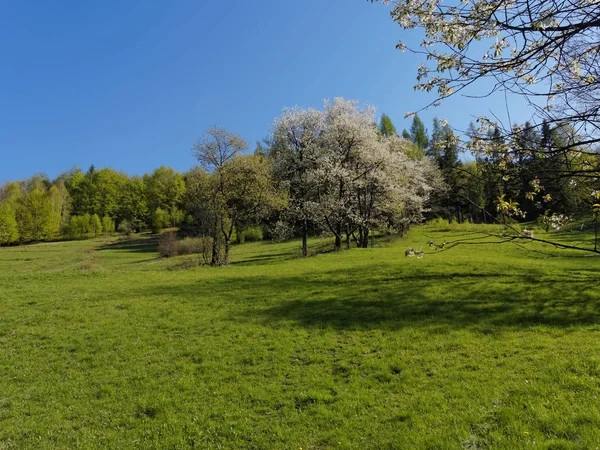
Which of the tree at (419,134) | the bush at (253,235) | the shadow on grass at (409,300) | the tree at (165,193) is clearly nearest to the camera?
the shadow on grass at (409,300)

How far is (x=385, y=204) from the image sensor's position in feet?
93.6

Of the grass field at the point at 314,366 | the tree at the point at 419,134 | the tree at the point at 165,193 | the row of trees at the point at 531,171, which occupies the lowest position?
the grass field at the point at 314,366

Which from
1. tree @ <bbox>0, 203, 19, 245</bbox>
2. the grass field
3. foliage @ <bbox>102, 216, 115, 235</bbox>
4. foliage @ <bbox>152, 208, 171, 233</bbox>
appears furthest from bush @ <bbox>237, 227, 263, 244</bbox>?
foliage @ <bbox>102, 216, 115, 235</bbox>

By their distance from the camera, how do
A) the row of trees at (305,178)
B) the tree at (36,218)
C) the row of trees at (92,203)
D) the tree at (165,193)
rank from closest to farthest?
1. the row of trees at (305,178)
2. the tree at (36,218)
3. the row of trees at (92,203)
4. the tree at (165,193)

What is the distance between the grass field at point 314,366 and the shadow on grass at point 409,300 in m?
0.08

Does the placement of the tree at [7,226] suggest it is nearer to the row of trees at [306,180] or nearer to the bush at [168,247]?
the bush at [168,247]

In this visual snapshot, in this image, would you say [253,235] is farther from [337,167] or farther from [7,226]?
[7,226]

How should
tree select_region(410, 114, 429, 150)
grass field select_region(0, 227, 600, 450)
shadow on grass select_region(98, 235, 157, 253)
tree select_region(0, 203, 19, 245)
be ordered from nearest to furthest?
Answer: grass field select_region(0, 227, 600, 450) < shadow on grass select_region(98, 235, 157, 253) < tree select_region(0, 203, 19, 245) < tree select_region(410, 114, 429, 150)

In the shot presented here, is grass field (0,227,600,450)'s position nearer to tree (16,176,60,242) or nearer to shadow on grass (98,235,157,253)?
shadow on grass (98,235,157,253)

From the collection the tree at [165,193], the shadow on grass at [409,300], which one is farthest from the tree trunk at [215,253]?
the tree at [165,193]

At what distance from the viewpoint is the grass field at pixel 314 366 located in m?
4.67

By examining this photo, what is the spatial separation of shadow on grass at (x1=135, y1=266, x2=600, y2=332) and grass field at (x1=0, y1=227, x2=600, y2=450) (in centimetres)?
8

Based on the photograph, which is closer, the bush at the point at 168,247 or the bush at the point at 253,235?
the bush at the point at 168,247

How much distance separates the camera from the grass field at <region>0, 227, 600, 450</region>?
4672 mm
